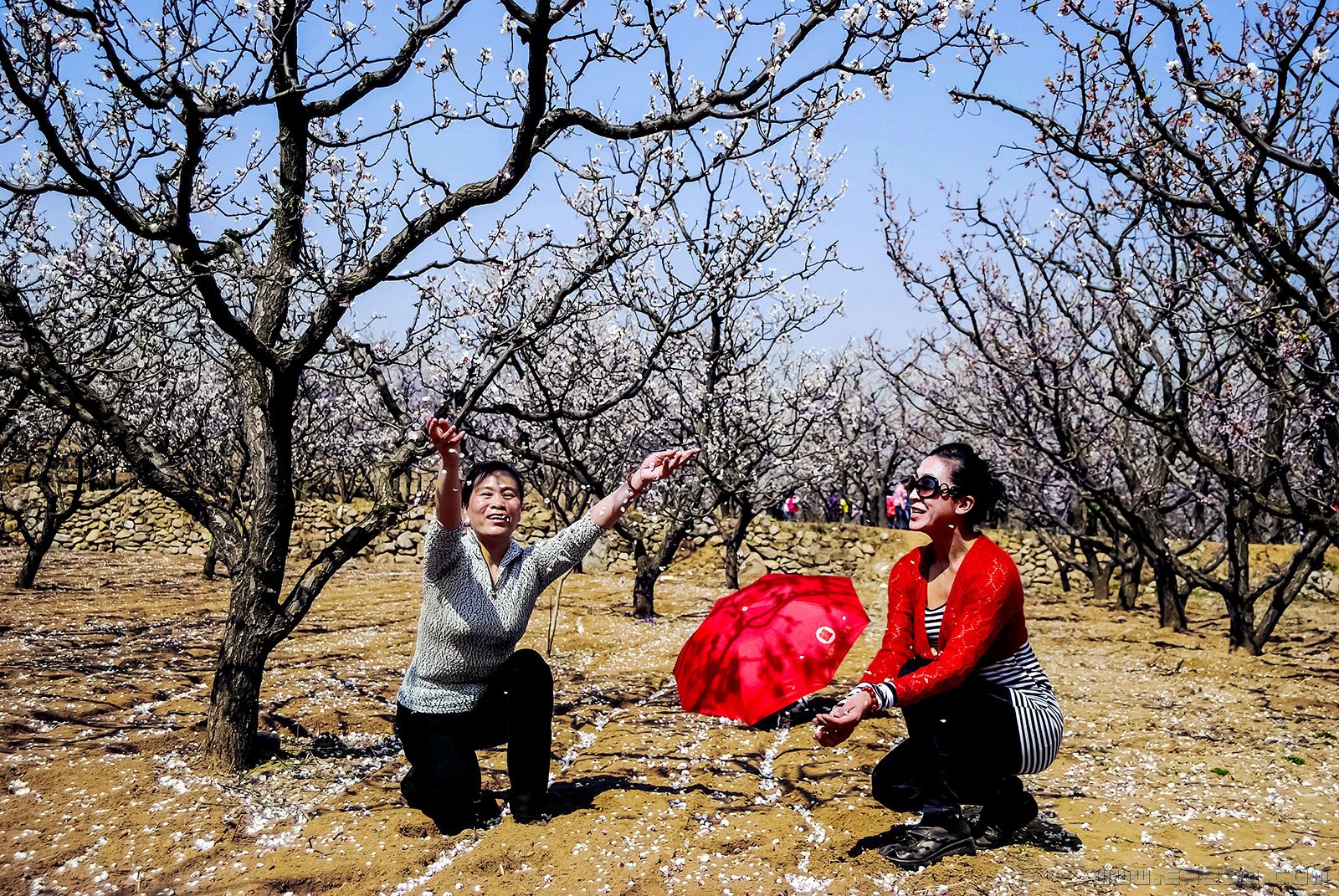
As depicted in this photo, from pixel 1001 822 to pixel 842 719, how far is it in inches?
40.6

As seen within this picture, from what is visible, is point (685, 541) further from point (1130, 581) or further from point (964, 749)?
point (964, 749)

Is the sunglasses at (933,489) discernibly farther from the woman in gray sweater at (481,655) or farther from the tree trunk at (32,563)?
the tree trunk at (32,563)

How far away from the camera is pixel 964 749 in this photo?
329 centimetres

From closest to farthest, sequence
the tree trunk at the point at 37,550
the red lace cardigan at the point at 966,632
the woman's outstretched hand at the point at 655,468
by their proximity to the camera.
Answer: the red lace cardigan at the point at 966,632, the woman's outstretched hand at the point at 655,468, the tree trunk at the point at 37,550

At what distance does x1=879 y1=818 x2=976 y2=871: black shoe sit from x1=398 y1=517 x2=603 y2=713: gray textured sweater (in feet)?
5.45

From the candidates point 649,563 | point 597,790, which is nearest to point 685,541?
point 649,563

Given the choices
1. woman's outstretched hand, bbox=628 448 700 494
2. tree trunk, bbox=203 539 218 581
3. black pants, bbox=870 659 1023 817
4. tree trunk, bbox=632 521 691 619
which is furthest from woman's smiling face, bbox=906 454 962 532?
tree trunk, bbox=203 539 218 581

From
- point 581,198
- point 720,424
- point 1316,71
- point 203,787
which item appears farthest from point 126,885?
point 720,424

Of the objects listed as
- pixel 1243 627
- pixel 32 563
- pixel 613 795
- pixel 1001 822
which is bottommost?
pixel 613 795

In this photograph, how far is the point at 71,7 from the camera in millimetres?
3375

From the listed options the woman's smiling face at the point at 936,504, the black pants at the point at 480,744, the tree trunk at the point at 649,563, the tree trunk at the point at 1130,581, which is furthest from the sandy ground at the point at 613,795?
the tree trunk at the point at 1130,581

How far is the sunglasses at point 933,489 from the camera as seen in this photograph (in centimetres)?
338

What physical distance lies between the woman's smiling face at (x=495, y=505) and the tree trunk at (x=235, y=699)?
1429 mm

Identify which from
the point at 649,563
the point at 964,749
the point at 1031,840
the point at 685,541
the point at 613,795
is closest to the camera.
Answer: the point at 964,749
